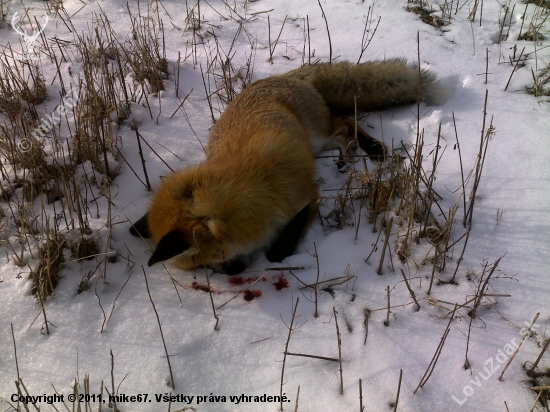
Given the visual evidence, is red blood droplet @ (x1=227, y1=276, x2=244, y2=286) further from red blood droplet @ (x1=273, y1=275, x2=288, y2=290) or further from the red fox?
red blood droplet @ (x1=273, y1=275, x2=288, y2=290)

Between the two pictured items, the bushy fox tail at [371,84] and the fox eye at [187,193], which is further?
the bushy fox tail at [371,84]

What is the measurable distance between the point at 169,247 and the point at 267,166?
951 millimetres

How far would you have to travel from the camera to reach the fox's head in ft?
7.90

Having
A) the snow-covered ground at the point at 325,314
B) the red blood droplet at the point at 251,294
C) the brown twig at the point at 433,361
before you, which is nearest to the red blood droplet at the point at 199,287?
the snow-covered ground at the point at 325,314

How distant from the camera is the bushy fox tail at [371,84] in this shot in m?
3.80

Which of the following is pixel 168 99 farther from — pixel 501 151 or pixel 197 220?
pixel 501 151

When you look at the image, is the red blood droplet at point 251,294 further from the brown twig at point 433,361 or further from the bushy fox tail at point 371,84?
the bushy fox tail at point 371,84

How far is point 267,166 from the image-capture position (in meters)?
2.82

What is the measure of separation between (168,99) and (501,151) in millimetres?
3177

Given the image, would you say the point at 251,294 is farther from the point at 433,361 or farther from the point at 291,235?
the point at 433,361

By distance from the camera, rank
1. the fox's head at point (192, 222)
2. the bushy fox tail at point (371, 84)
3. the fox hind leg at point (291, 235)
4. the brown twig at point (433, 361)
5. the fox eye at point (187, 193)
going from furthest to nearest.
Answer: the bushy fox tail at point (371, 84), the fox hind leg at point (291, 235), the fox eye at point (187, 193), the fox's head at point (192, 222), the brown twig at point (433, 361)

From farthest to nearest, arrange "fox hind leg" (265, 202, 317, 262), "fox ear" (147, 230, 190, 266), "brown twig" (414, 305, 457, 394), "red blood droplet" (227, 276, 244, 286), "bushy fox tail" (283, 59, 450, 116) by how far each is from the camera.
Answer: "bushy fox tail" (283, 59, 450, 116)
"fox hind leg" (265, 202, 317, 262)
"red blood droplet" (227, 276, 244, 286)
"fox ear" (147, 230, 190, 266)
"brown twig" (414, 305, 457, 394)

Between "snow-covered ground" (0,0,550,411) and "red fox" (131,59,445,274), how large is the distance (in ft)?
0.66

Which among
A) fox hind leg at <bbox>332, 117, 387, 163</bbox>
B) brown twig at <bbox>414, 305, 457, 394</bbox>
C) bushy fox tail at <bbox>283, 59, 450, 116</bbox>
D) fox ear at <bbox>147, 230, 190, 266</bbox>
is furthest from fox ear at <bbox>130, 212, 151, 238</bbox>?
bushy fox tail at <bbox>283, 59, 450, 116</bbox>
